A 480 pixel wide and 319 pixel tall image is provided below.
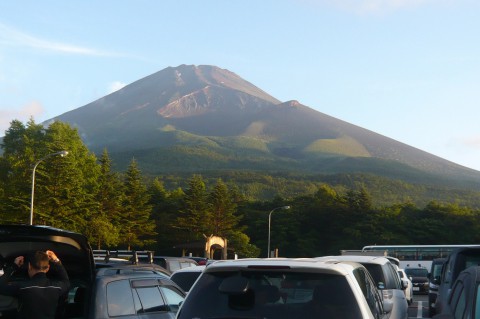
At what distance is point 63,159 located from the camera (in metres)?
64.3

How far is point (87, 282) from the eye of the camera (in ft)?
28.2

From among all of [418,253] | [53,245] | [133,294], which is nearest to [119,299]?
[133,294]

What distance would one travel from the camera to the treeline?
211ft

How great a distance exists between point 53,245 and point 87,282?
23.1 inches

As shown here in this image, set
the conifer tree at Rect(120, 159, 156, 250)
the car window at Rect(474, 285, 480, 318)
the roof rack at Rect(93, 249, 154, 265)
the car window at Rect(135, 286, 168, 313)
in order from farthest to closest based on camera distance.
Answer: the conifer tree at Rect(120, 159, 156, 250) → the roof rack at Rect(93, 249, 154, 265) → the car window at Rect(135, 286, 168, 313) → the car window at Rect(474, 285, 480, 318)

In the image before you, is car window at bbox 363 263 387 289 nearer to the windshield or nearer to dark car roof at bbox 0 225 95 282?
dark car roof at bbox 0 225 95 282

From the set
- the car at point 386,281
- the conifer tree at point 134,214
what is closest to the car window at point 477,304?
the car at point 386,281

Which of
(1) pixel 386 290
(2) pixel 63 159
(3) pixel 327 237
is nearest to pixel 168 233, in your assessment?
(3) pixel 327 237

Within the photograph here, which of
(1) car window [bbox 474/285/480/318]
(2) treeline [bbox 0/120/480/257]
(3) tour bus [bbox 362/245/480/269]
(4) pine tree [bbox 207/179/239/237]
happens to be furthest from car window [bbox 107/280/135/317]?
(4) pine tree [bbox 207/179/239/237]

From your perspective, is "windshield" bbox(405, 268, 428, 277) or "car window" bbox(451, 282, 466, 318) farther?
"windshield" bbox(405, 268, 428, 277)

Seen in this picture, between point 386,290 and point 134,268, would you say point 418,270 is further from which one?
point 134,268

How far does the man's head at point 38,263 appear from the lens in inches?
321

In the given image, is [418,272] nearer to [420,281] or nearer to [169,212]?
[420,281]

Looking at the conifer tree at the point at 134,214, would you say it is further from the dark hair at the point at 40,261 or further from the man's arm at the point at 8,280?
the dark hair at the point at 40,261
